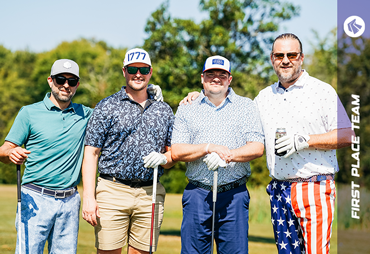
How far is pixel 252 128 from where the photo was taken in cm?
399

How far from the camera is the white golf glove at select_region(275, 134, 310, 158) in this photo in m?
3.70

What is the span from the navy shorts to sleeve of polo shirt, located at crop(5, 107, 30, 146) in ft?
5.87

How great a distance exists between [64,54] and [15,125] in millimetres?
50452

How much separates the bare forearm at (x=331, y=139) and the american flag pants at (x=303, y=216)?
0.38 metres

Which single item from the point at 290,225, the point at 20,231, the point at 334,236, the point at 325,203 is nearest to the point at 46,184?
the point at 20,231

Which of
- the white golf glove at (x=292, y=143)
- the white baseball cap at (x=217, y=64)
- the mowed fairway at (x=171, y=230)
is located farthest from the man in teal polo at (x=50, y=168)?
the mowed fairway at (x=171, y=230)

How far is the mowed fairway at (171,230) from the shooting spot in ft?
28.2

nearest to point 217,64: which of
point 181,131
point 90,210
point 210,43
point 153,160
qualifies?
point 181,131

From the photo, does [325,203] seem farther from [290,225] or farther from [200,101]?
[200,101]

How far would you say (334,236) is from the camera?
11.1 meters

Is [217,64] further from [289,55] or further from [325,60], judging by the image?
[325,60]

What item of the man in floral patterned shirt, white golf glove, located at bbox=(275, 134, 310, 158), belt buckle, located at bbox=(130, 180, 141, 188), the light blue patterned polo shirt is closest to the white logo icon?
the light blue patterned polo shirt

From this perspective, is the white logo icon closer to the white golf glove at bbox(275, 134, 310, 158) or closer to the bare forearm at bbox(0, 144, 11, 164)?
the white golf glove at bbox(275, 134, 310, 158)

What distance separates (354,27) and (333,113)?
234 centimetres
